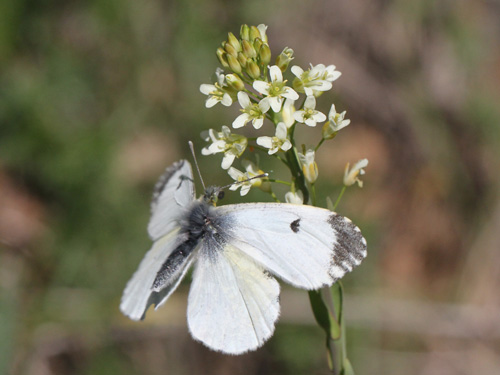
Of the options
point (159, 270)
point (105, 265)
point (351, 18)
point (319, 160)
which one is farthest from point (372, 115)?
point (159, 270)

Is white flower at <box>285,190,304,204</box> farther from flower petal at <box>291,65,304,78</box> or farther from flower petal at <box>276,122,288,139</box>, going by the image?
flower petal at <box>291,65,304,78</box>

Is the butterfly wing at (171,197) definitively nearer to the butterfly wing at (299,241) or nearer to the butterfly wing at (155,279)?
the butterfly wing at (155,279)

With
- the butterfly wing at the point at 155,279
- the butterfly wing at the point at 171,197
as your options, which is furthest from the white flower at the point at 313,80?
the butterfly wing at the point at 155,279

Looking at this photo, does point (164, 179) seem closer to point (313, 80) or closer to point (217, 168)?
point (313, 80)

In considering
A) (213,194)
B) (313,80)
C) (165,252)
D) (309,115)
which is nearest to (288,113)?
(309,115)

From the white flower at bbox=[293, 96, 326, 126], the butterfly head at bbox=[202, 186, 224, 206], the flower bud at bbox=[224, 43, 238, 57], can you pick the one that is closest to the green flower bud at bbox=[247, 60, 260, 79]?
the flower bud at bbox=[224, 43, 238, 57]

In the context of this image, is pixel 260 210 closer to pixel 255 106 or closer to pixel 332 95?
pixel 255 106

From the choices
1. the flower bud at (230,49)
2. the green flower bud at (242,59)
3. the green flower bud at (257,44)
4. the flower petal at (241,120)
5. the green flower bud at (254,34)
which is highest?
the green flower bud at (254,34)

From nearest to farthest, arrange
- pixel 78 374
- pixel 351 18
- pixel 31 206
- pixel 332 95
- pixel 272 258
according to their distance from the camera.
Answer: pixel 272 258
pixel 78 374
pixel 31 206
pixel 332 95
pixel 351 18
